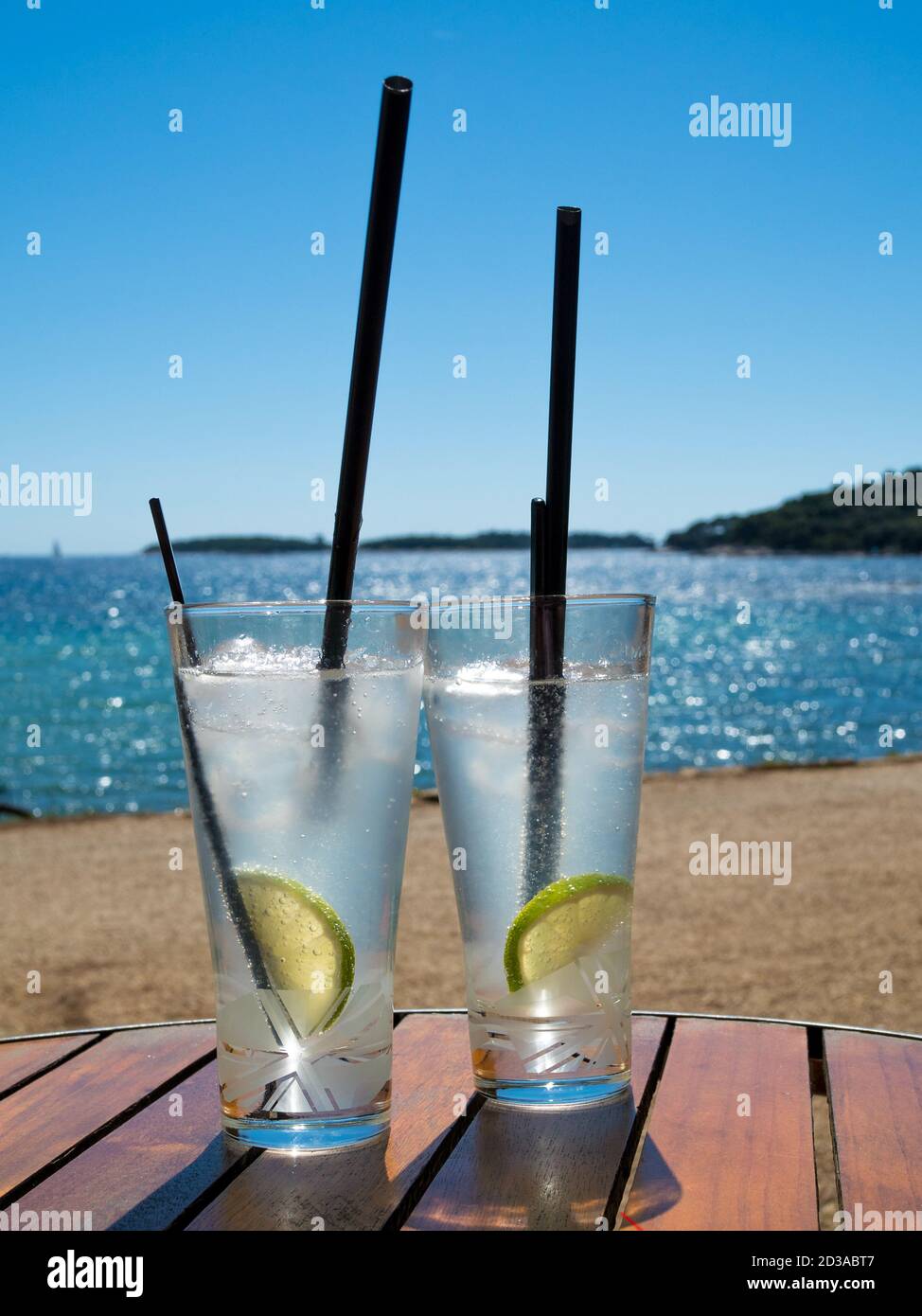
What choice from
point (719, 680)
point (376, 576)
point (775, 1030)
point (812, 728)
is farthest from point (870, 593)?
point (775, 1030)

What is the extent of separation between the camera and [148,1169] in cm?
114

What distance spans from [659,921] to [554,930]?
5.83 m

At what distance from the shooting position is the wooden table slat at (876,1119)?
1095 millimetres

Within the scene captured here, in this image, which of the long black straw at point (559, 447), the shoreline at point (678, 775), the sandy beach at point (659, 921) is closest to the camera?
the long black straw at point (559, 447)

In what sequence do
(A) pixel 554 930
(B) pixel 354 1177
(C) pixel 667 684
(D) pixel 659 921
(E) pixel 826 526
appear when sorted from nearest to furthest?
(B) pixel 354 1177 → (A) pixel 554 930 → (D) pixel 659 921 → (C) pixel 667 684 → (E) pixel 826 526

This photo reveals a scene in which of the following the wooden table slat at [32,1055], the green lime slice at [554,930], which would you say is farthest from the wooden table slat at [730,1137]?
the wooden table slat at [32,1055]

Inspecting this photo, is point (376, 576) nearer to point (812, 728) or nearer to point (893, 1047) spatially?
point (812, 728)

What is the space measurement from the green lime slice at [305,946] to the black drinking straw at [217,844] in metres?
0.01

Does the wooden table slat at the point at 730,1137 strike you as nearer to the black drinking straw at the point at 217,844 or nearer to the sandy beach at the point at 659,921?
the black drinking straw at the point at 217,844

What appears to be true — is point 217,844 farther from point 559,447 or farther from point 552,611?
point 559,447

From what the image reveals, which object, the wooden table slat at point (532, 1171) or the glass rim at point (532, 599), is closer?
the wooden table slat at point (532, 1171)

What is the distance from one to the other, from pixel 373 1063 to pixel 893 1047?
67 cm

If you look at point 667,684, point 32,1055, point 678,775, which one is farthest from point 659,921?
point 667,684

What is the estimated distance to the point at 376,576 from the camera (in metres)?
84.9
